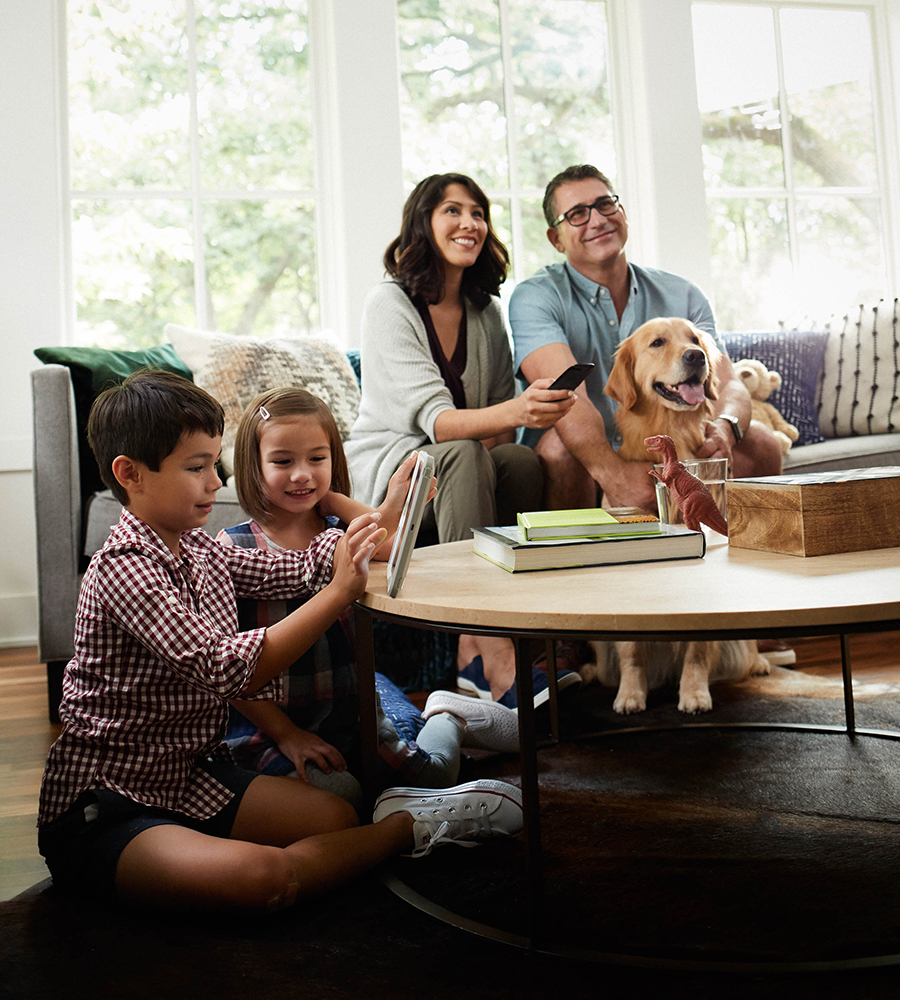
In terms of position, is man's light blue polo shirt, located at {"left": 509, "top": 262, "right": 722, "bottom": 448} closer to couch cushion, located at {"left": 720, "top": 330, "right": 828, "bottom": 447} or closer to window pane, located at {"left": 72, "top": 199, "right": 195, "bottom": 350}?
couch cushion, located at {"left": 720, "top": 330, "right": 828, "bottom": 447}

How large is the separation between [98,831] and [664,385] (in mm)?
1423

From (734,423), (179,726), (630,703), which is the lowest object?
(630,703)

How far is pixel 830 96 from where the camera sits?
4.05 metres

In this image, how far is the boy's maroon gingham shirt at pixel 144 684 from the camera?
1.08 metres

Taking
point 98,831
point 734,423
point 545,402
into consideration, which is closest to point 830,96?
point 734,423

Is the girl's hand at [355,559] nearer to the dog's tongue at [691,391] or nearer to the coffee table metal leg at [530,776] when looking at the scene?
A: the coffee table metal leg at [530,776]

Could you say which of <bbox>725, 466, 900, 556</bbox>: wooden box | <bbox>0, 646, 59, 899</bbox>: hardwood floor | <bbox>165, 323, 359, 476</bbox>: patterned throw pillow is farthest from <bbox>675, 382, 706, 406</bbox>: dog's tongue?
<bbox>0, 646, 59, 899</bbox>: hardwood floor

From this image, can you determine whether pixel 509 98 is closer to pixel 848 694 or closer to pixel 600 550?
pixel 848 694

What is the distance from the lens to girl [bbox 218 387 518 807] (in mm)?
1320

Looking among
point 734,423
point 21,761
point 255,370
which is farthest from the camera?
point 255,370

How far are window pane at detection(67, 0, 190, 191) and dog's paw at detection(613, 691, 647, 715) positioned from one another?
2.40m

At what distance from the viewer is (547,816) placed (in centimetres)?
134

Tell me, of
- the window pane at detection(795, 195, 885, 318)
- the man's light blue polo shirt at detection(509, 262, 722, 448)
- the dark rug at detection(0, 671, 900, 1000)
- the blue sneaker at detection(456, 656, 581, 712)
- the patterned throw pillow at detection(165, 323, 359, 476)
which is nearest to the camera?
the dark rug at detection(0, 671, 900, 1000)

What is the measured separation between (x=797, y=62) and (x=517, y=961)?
4039mm
